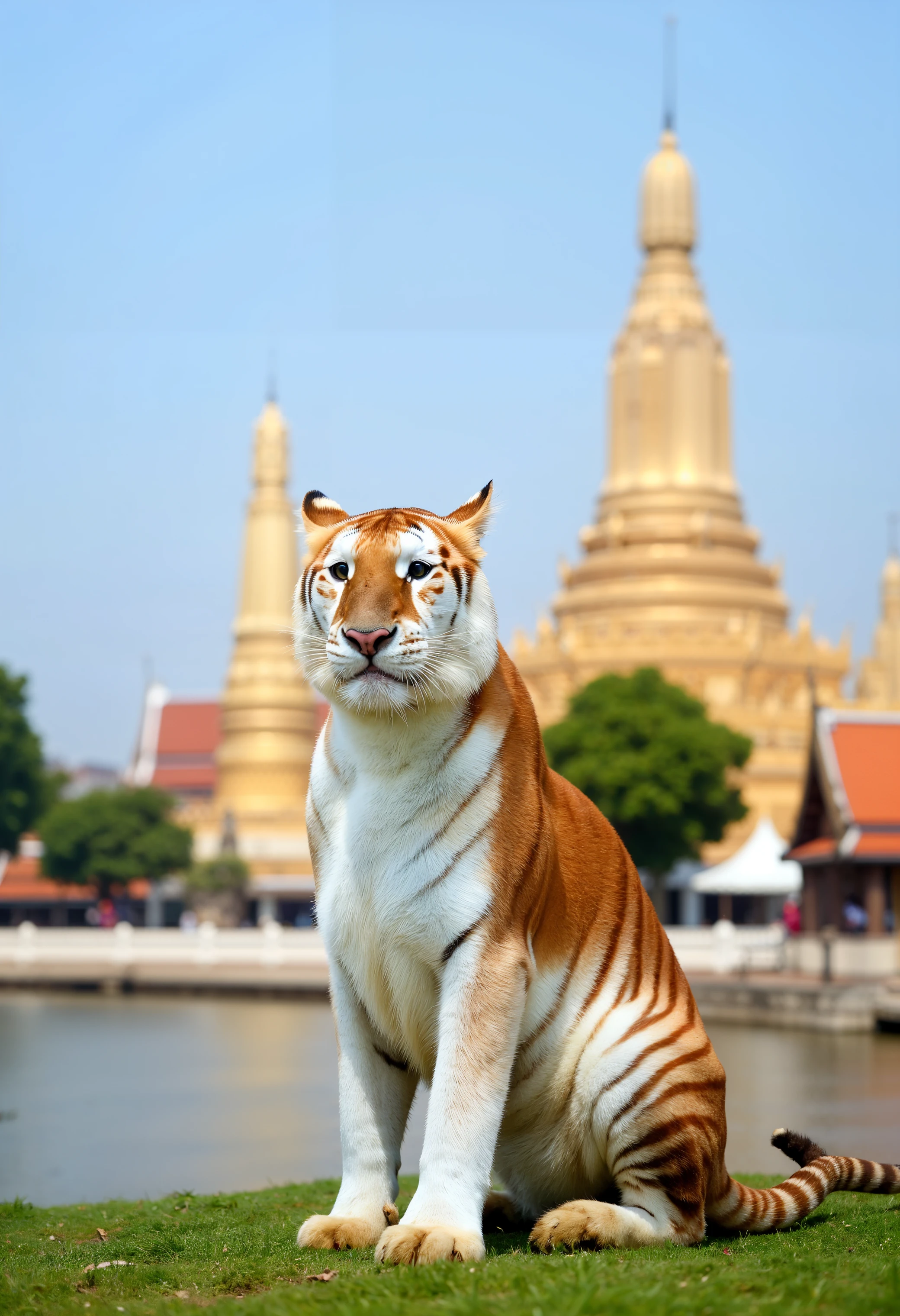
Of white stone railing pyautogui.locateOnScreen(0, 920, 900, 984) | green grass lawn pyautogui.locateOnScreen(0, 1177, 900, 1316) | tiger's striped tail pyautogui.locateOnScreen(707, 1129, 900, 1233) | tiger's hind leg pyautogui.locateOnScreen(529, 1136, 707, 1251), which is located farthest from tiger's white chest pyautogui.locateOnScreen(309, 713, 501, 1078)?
white stone railing pyautogui.locateOnScreen(0, 920, 900, 984)

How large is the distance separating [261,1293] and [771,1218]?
5.99 ft

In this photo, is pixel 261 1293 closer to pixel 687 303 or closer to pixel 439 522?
pixel 439 522

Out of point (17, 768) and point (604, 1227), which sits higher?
point (17, 768)

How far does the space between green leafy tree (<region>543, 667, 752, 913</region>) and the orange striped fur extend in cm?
3284

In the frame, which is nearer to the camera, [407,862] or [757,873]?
[407,862]

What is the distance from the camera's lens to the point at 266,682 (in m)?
61.3

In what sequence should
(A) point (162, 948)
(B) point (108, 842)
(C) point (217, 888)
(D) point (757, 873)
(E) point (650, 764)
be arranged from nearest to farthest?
(A) point (162, 948), (D) point (757, 873), (E) point (650, 764), (B) point (108, 842), (C) point (217, 888)

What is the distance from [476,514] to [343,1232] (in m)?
2.11

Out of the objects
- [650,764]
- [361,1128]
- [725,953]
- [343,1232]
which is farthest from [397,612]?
[650,764]

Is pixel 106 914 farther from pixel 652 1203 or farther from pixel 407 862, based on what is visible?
pixel 407 862

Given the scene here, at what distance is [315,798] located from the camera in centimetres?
530

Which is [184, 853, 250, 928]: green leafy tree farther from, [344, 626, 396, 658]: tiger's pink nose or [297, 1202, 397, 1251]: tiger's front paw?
[344, 626, 396, 658]: tiger's pink nose

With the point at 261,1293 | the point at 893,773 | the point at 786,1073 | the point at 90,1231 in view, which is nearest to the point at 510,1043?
the point at 261,1293

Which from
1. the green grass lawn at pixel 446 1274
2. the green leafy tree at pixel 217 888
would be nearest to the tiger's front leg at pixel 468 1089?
the green grass lawn at pixel 446 1274
